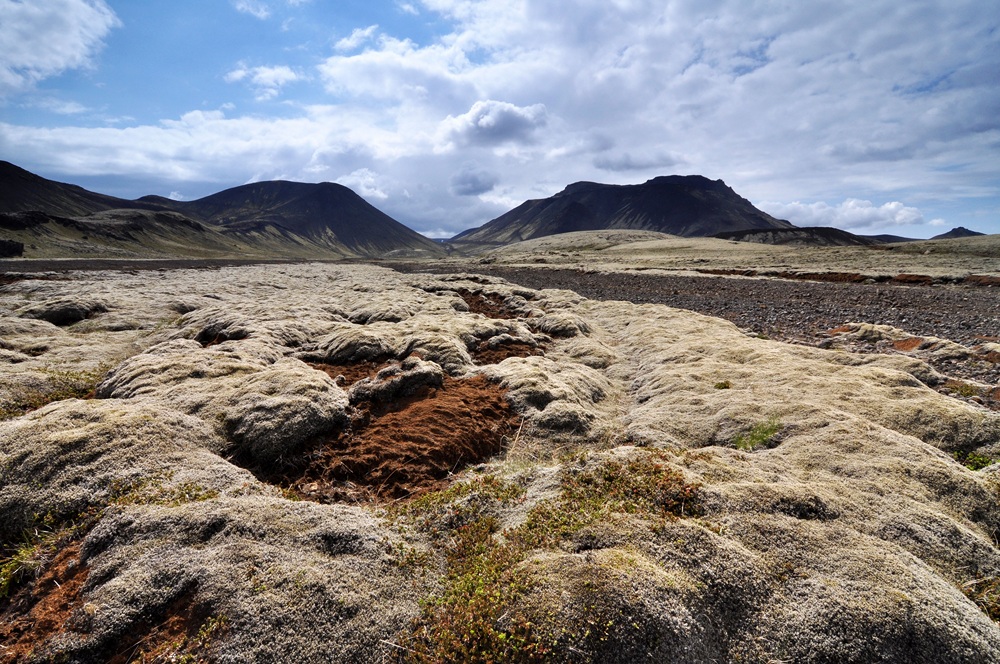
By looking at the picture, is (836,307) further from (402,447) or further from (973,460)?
(402,447)

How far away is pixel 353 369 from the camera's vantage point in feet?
52.0

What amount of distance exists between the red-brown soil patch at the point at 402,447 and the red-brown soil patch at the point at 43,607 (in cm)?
316

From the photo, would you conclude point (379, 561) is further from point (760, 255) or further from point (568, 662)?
point (760, 255)

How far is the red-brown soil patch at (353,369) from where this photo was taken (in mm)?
14812

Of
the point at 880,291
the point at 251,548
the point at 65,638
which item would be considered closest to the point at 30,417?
the point at 65,638

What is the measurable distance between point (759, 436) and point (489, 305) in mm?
24931

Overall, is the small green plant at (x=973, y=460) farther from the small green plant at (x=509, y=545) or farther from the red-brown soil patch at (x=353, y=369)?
the red-brown soil patch at (x=353, y=369)

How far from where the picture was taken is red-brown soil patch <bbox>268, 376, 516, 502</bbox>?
8.79 metres

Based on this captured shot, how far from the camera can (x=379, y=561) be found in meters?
6.27

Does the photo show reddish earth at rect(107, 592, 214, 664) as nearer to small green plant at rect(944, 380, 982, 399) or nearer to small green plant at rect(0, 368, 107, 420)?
small green plant at rect(0, 368, 107, 420)

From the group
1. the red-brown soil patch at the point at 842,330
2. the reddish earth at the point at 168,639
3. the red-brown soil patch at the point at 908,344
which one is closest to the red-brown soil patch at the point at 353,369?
the reddish earth at the point at 168,639

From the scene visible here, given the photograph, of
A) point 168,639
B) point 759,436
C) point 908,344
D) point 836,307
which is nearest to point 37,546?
point 168,639

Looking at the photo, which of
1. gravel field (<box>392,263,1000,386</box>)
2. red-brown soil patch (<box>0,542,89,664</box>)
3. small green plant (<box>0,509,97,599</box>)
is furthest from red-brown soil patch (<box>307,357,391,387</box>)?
gravel field (<box>392,263,1000,386</box>)

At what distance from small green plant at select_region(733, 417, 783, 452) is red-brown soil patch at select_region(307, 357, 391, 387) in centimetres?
1088
